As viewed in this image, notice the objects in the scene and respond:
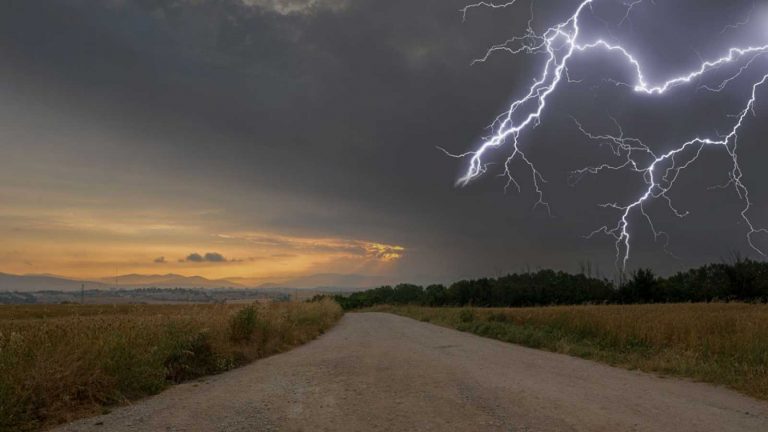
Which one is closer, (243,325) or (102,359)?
(102,359)

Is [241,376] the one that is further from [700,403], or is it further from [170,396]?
[700,403]

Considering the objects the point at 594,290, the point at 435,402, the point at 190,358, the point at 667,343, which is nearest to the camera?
the point at 435,402

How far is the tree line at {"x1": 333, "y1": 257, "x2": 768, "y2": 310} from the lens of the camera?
57.0 metres

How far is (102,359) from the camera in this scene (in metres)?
7.36

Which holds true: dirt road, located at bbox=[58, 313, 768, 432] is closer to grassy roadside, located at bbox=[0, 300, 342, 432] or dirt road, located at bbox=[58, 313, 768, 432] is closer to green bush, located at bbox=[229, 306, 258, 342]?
grassy roadside, located at bbox=[0, 300, 342, 432]

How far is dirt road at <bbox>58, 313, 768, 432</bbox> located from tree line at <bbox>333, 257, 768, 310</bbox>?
135 ft

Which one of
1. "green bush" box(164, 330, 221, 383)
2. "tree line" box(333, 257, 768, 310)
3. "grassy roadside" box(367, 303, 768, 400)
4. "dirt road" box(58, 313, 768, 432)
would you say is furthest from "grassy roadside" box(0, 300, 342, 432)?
"tree line" box(333, 257, 768, 310)

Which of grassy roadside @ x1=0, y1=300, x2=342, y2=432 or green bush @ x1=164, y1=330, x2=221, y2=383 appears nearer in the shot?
grassy roadside @ x1=0, y1=300, x2=342, y2=432

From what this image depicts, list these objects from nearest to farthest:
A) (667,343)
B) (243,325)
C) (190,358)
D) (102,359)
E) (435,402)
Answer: (435,402)
(102,359)
(190,358)
(243,325)
(667,343)

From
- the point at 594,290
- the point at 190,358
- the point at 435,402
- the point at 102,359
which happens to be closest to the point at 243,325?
the point at 190,358

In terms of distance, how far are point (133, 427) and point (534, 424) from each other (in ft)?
15.0

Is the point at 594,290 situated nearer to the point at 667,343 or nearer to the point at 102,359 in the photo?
the point at 667,343

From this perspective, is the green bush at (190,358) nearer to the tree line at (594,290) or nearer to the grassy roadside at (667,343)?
the grassy roadside at (667,343)

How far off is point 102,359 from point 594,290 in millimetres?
82804
